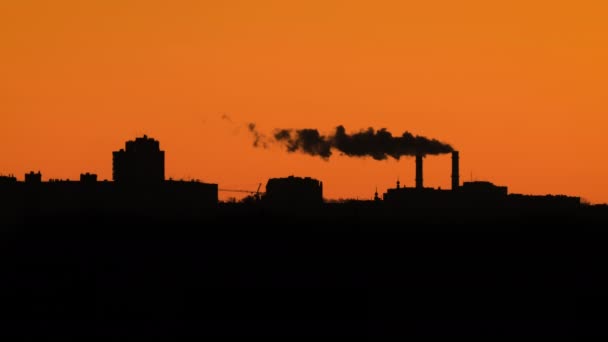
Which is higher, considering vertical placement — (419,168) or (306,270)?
(419,168)

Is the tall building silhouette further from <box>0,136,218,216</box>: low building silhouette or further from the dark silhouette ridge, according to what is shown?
the dark silhouette ridge

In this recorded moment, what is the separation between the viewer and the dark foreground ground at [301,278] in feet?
232

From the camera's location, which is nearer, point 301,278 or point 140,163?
point 301,278

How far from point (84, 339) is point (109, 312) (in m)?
10.9

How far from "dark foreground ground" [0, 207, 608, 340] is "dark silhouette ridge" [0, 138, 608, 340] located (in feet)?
0.46

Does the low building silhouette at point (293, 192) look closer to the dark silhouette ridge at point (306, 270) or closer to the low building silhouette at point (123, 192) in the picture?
the low building silhouette at point (123, 192)

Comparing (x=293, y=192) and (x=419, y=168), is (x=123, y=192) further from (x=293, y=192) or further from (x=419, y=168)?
(x=419, y=168)

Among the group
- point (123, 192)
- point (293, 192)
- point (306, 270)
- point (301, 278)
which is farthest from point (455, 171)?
point (301, 278)

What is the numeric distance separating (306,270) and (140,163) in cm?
8462

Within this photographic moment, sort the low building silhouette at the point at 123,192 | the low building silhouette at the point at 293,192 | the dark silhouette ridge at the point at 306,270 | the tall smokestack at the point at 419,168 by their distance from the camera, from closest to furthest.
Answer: the dark silhouette ridge at the point at 306,270, the tall smokestack at the point at 419,168, the low building silhouette at the point at 123,192, the low building silhouette at the point at 293,192

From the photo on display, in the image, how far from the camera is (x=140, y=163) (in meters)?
179

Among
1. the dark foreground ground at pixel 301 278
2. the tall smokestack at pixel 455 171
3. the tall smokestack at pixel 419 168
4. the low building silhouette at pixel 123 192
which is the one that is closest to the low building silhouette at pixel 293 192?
the low building silhouette at pixel 123 192

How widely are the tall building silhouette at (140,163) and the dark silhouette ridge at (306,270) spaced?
62.3ft

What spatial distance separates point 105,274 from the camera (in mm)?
93688
